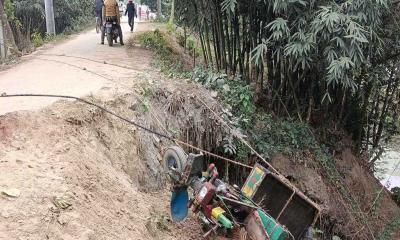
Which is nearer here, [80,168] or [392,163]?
[80,168]

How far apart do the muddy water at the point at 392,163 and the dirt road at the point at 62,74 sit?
617 cm

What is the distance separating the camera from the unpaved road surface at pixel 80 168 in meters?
3.25

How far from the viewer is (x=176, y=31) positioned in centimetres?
1327

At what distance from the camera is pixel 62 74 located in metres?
7.15

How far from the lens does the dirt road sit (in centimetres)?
570

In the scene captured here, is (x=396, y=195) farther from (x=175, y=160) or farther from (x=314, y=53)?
(x=175, y=160)

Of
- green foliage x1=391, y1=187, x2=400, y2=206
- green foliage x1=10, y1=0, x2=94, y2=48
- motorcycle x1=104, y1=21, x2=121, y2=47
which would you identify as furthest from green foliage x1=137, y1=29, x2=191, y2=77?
green foliage x1=10, y1=0, x2=94, y2=48

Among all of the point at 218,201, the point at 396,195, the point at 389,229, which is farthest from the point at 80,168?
the point at 396,195

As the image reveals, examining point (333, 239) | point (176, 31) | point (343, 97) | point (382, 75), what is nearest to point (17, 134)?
point (333, 239)

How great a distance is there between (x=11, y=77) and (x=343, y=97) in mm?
5363

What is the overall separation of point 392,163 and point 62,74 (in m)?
8.62

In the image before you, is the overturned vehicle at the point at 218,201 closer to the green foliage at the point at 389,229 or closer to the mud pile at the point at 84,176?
the mud pile at the point at 84,176

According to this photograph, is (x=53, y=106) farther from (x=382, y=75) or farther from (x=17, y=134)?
(x=382, y=75)

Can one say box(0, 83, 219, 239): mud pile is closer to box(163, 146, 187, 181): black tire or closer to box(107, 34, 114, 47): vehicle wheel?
box(163, 146, 187, 181): black tire
